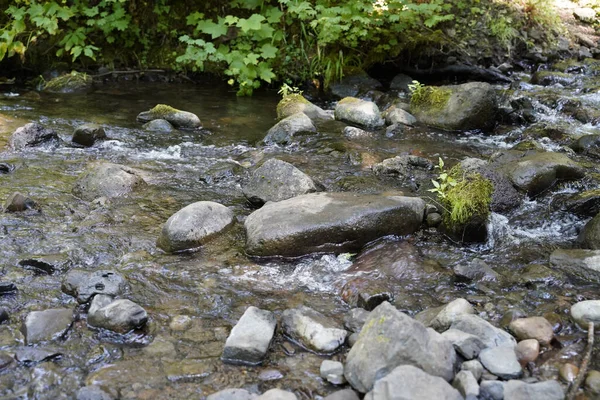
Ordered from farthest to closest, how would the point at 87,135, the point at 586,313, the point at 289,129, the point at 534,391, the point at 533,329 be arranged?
the point at 289,129 → the point at 87,135 → the point at 586,313 → the point at 533,329 → the point at 534,391

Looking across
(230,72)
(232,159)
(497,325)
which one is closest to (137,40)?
(230,72)

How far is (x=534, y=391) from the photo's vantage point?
246 centimetres

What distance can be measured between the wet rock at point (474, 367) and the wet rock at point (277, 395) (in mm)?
854

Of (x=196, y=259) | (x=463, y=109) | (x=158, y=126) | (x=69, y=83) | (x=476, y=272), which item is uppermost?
(x=463, y=109)

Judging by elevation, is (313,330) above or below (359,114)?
below

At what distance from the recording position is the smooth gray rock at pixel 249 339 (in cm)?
287

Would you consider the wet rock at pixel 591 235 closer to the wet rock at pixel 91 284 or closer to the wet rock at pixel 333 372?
the wet rock at pixel 333 372

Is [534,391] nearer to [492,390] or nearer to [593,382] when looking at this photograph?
[492,390]

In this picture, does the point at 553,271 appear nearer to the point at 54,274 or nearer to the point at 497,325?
the point at 497,325

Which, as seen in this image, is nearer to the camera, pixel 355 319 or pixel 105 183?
pixel 355 319

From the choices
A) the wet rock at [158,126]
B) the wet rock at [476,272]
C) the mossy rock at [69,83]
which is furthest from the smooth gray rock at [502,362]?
the mossy rock at [69,83]

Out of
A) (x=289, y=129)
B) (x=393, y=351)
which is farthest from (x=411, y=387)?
(x=289, y=129)

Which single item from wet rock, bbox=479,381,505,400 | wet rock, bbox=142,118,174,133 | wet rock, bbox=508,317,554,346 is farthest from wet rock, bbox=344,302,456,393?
wet rock, bbox=142,118,174,133

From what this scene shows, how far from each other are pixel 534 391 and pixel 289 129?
5035 mm
